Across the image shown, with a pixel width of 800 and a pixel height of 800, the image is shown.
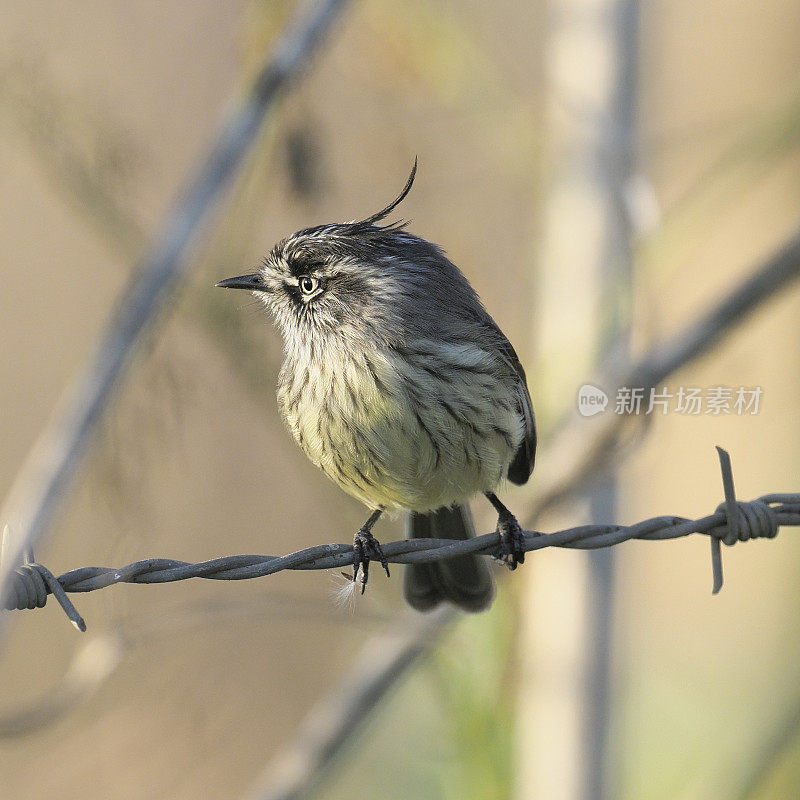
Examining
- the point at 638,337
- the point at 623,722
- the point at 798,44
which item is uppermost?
the point at 798,44

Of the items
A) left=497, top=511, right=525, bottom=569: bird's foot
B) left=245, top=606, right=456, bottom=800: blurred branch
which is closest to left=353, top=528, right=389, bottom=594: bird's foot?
left=245, top=606, right=456, bottom=800: blurred branch

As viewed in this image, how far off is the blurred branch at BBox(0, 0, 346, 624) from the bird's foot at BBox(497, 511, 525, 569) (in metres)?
1.33

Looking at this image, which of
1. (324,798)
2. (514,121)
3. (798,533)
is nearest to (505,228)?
(514,121)

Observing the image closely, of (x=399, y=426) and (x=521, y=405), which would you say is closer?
(x=399, y=426)

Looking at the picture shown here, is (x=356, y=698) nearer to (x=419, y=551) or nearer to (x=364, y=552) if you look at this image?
(x=364, y=552)

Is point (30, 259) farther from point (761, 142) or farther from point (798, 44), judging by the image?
point (798, 44)

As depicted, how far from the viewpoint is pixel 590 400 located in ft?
10.8

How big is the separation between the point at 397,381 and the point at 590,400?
781mm

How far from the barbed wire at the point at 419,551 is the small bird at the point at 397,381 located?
1.76 feet

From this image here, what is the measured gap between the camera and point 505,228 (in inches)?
215

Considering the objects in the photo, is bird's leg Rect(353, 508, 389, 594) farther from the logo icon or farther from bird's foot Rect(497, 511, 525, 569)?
the logo icon

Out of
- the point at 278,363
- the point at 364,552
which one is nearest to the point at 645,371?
the point at 364,552

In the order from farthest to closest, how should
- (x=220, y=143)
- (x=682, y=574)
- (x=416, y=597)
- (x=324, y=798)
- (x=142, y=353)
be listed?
(x=682, y=574)
(x=324, y=798)
(x=416, y=597)
(x=142, y=353)
(x=220, y=143)

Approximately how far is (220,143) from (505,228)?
3203mm
